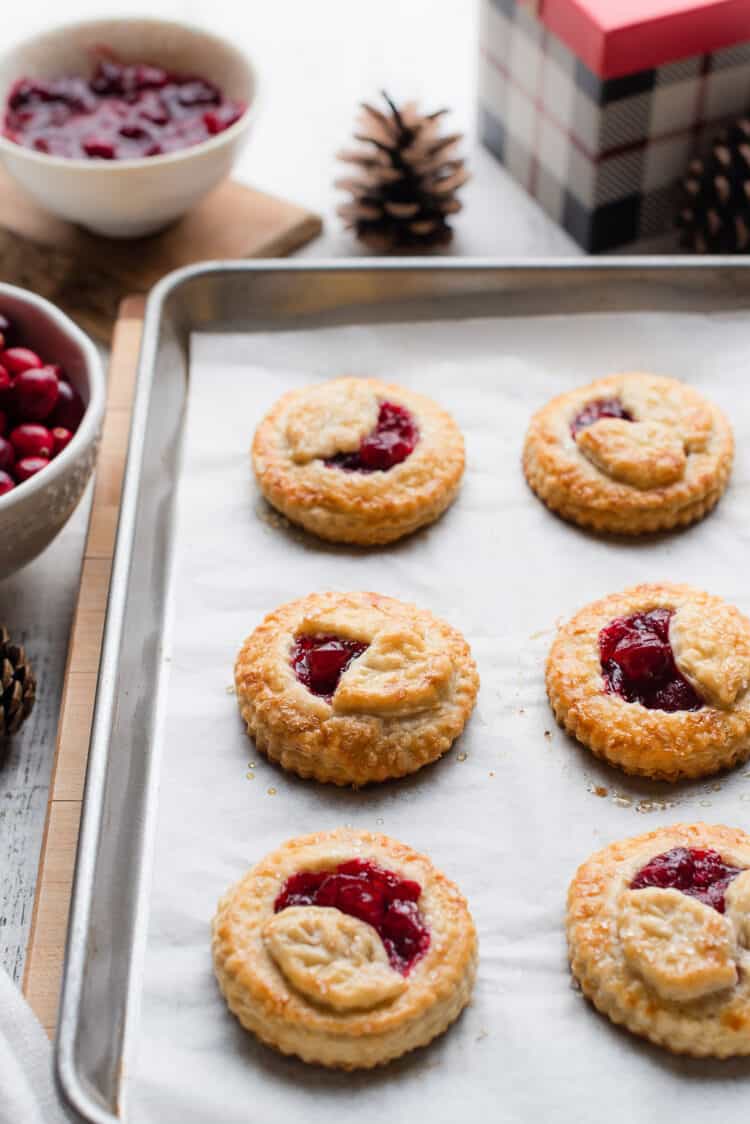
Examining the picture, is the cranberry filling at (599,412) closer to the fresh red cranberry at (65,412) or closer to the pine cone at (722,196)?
the pine cone at (722,196)

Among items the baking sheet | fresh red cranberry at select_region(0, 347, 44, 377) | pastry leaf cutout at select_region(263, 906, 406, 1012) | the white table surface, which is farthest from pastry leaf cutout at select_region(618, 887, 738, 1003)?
fresh red cranberry at select_region(0, 347, 44, 377)

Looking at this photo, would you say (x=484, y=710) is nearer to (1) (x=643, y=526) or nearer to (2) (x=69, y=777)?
(1) (x=643, y=526)

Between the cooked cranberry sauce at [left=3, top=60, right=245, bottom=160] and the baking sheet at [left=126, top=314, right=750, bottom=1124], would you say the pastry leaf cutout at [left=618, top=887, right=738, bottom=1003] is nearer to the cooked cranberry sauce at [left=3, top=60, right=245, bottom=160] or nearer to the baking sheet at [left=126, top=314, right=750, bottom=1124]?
the baking sheet at [left=126, top=314, right=750, bottom=1124]

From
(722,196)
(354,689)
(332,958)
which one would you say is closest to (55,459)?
(354,689)

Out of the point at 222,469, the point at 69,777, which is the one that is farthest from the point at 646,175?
the point at 69,777

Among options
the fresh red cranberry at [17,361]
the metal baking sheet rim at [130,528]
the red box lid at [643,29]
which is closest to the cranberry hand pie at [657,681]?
the metal baking sheet rim at [130,528]

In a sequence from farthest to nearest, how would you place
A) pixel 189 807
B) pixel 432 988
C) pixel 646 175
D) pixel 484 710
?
pixel 646 175 → pixel 484 710 → pixel 189 807 → pixel 432 988
